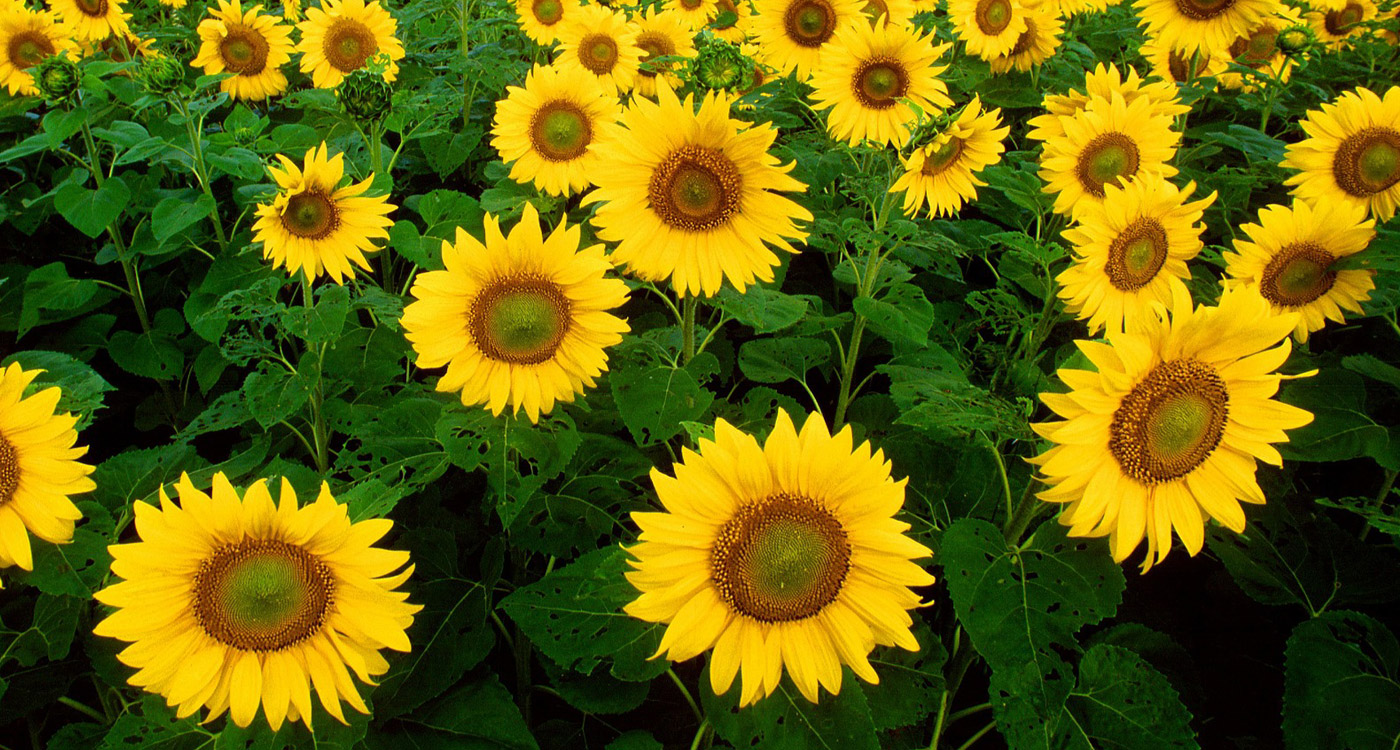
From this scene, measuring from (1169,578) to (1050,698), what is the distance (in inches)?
48.7

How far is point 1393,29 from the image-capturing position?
329 cm

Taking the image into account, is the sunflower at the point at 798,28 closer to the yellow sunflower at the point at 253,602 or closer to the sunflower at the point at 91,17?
the yellow sunflower at the point at 253,602

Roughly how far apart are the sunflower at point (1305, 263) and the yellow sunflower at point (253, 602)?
2404 mm

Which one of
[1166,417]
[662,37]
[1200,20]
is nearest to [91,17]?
[662,37]

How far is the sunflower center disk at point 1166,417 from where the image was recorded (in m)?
1.40

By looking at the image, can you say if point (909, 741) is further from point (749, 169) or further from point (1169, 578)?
point (749, 169)

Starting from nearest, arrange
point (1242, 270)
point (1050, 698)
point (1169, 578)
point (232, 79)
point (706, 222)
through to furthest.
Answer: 1. point (1050, 698)
2. point (706, 222)
3. point (1242, 270)
4. point (1169, 578)
5. point (232, 79)

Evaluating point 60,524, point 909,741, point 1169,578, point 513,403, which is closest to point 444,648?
point 513,403

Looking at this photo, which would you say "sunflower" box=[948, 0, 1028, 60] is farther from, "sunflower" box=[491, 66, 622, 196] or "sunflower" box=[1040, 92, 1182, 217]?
"sunflower" box=[491, 66, 622, 196]

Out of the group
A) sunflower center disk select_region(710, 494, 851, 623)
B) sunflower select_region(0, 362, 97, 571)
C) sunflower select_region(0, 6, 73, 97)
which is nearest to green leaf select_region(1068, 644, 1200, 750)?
sunflower center disk select_region(710, 494, 851, 623)

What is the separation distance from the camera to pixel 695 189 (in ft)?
5.97

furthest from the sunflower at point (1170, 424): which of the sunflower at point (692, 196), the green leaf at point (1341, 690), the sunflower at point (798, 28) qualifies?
the sunflower at point (798, 28)

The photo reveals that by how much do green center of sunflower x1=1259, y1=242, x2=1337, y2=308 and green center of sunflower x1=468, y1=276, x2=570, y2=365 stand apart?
2068 mm

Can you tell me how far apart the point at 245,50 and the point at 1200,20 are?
175 inches
